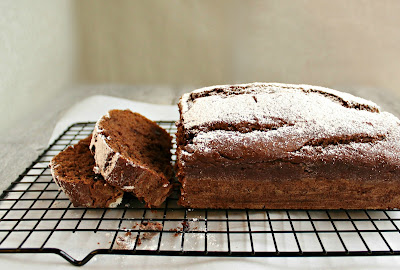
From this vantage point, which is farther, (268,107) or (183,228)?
(268,107)

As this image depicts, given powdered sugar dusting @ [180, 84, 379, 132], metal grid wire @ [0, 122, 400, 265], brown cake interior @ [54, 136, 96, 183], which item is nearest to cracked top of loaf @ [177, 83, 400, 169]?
powdered sugar dusting @ [180, 84, 379, 132]

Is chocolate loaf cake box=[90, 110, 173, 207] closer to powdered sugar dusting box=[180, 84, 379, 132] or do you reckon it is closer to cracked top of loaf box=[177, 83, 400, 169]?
cracked top of loaf box=[177, 83, 400, 169]

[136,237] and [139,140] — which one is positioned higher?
[139,140]

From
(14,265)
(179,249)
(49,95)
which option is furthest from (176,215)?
(49,95)

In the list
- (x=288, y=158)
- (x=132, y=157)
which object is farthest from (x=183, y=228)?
(x=288, y=158)

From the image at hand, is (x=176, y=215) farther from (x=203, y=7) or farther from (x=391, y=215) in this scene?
(x=203, y=7)

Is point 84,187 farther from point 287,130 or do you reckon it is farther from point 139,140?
point 287,130
